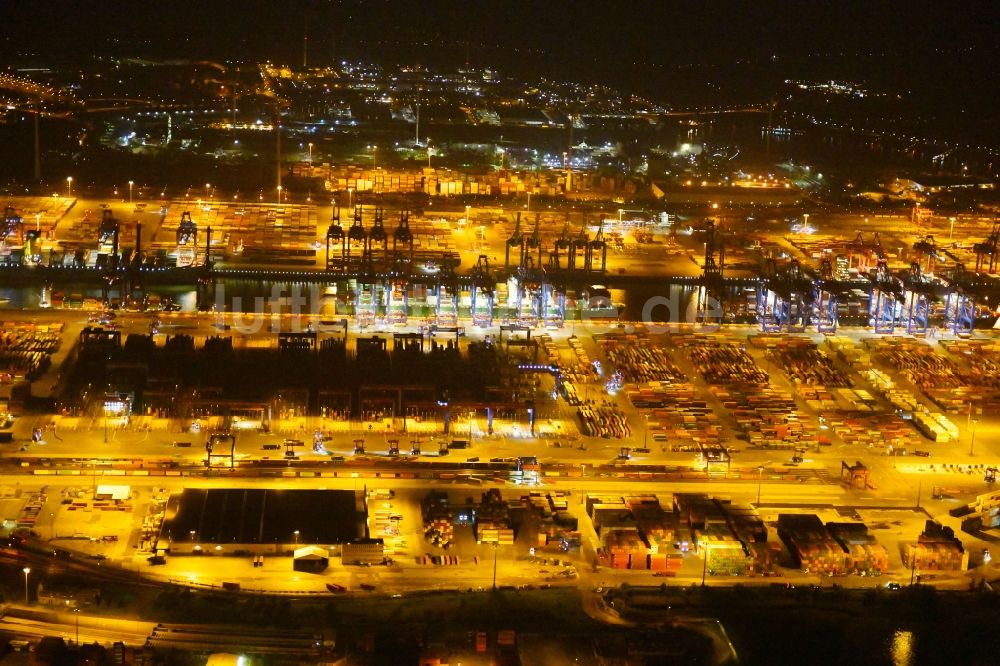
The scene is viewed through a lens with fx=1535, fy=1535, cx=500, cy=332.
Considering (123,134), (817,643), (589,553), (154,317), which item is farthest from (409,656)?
(123,134)

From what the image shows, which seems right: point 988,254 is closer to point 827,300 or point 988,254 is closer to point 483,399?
point 827,300

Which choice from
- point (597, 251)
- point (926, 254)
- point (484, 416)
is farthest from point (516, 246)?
point (484, 416)

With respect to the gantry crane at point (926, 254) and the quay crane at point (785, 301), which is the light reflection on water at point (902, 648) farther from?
the gantry crane at point (926, 254)

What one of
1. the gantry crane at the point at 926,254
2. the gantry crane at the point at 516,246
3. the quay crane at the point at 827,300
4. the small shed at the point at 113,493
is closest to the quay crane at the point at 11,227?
the gantry crane at the point at 516,246

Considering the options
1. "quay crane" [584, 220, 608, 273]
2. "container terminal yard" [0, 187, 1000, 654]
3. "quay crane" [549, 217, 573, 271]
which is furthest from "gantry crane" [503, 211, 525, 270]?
"quay crane" [584, 220, 608, 273]

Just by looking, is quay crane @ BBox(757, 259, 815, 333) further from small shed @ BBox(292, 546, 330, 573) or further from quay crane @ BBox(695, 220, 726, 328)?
small shed @ BBox(292, 546, 330, 573)

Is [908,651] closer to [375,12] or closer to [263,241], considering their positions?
[263,241]
